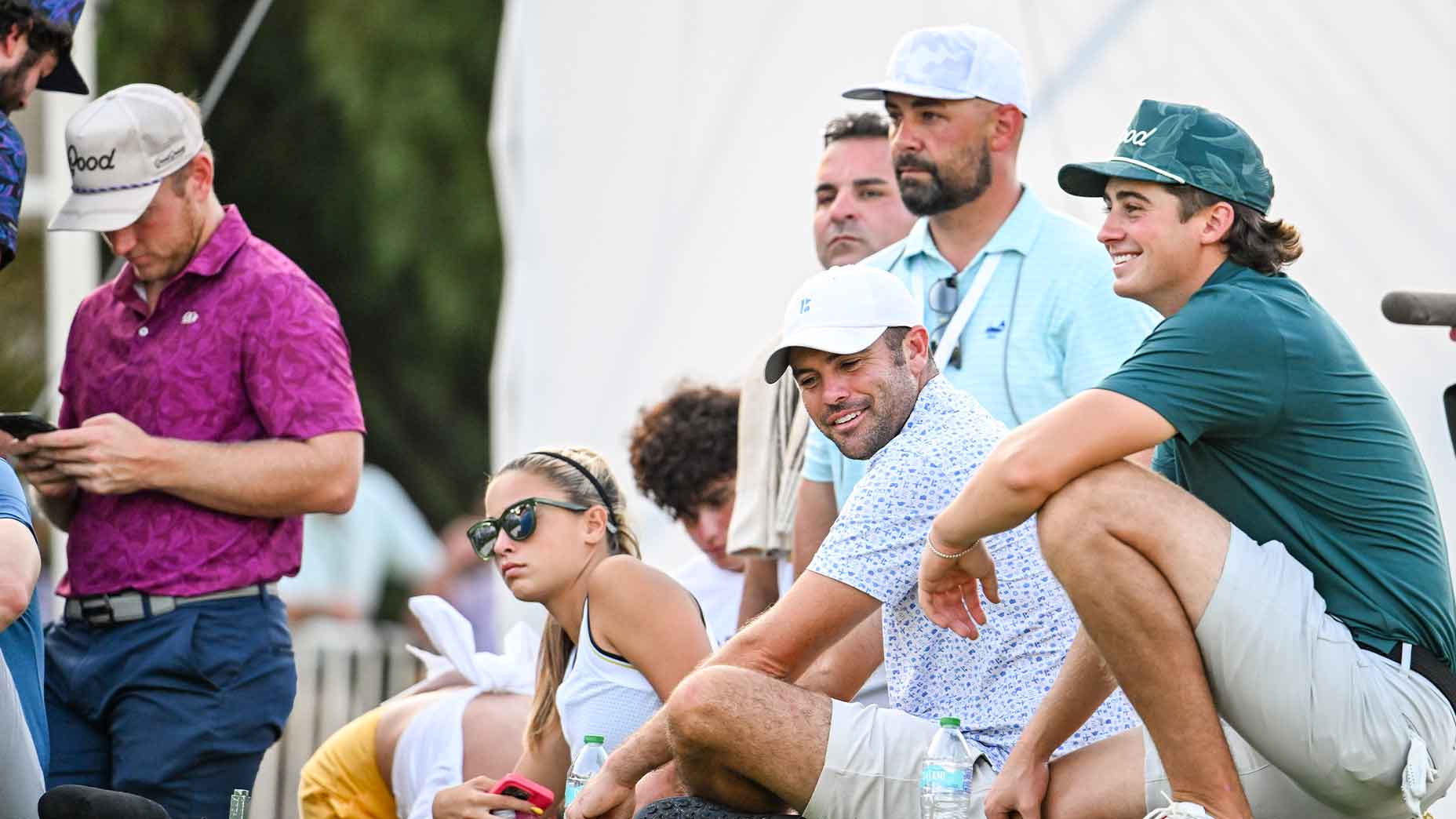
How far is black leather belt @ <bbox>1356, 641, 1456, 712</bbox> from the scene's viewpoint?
348cm

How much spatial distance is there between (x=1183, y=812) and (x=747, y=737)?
82 cm

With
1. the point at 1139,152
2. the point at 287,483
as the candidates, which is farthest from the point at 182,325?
the point at 1139,152

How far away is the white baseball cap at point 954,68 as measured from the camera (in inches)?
184

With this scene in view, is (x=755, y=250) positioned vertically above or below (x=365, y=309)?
above

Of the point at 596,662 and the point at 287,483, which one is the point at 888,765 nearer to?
the point at 596,662

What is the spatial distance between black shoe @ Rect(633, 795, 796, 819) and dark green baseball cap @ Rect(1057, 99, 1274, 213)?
1334 millimetres

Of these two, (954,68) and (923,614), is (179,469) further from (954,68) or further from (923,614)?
(954,68)

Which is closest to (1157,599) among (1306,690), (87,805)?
(1306,690)

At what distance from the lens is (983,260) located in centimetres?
461

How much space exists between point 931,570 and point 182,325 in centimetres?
174

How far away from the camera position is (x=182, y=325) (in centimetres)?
436

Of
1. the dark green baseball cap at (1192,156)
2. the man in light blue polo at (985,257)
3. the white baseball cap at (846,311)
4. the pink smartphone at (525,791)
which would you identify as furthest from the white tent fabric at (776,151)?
the pink smartphone at (525,791)

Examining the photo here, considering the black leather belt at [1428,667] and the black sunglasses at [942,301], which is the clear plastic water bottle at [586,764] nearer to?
the black sunglasses at [942,301]

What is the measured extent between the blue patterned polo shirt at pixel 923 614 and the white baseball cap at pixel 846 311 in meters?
0.18
